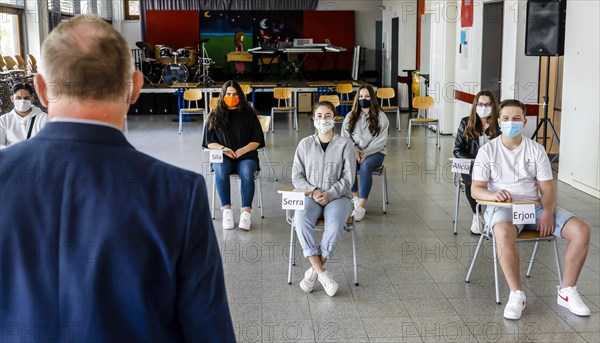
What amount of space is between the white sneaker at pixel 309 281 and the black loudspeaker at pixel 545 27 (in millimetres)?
5006

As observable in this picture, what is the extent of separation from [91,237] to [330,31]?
20194mm

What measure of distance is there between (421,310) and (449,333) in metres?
0.35

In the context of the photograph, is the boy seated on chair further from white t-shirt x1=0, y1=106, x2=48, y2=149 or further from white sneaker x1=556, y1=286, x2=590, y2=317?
white t-shirt x1=0, y1=106, x2=48, y2=149

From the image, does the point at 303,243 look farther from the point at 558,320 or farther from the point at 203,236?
the point at 203,236

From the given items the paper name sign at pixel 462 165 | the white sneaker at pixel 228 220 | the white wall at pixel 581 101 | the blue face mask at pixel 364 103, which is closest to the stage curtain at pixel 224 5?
the white wall at pixel 581 101

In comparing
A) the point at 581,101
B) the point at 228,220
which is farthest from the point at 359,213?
the point at 581,101

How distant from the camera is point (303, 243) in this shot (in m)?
4.65

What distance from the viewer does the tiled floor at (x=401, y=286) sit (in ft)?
13.2

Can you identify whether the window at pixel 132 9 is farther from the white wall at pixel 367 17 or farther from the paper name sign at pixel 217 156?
the paper name sign at pixel 217 156

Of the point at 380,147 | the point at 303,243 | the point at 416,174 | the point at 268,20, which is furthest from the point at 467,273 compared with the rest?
the point at 268,20

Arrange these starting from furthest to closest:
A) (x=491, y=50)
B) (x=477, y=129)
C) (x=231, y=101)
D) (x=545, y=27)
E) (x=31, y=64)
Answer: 1. (x=31, y=64)
2. (x=491, y=50)
3. (x=545, y=27)
4. (x=231, y=101)
5. (x=477, y=129)

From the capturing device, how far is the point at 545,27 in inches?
327

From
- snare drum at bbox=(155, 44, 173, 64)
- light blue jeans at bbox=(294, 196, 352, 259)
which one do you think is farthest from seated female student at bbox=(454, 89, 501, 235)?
snare drum at bbox=(155, 44, 173, 64)

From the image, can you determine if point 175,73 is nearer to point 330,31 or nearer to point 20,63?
point 20,63
